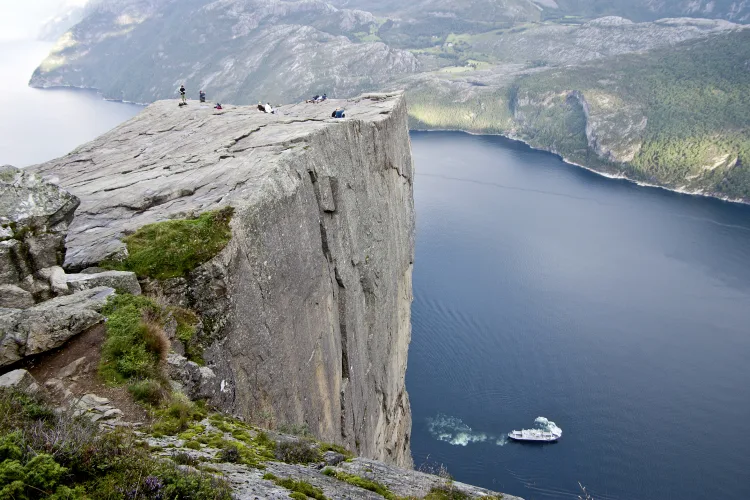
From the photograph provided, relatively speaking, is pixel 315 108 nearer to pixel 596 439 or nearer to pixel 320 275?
pixel 320 275

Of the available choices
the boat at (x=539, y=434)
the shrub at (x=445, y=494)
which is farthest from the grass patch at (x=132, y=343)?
the boat at (x=539, y=434)

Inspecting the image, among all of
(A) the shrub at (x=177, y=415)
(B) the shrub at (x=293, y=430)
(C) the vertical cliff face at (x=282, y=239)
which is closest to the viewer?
(A) the shrub at (x=177, y=415)

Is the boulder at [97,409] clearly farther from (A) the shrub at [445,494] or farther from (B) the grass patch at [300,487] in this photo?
(A) the shrub at [445,494]

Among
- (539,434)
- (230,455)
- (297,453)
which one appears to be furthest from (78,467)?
(539,434)

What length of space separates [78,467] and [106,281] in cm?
686

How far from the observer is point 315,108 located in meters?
35.0

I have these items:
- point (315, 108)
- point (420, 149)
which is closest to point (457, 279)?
point (315, 108)

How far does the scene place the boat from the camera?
201 feet

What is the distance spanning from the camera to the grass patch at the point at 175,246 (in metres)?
14.5

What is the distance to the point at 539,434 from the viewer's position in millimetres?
61625

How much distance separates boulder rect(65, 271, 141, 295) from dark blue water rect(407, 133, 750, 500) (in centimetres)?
5439

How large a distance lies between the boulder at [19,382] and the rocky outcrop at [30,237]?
10.2 feet

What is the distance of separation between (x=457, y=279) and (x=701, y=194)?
381 feet

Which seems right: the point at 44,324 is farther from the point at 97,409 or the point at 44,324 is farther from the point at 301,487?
the point at 301,487
